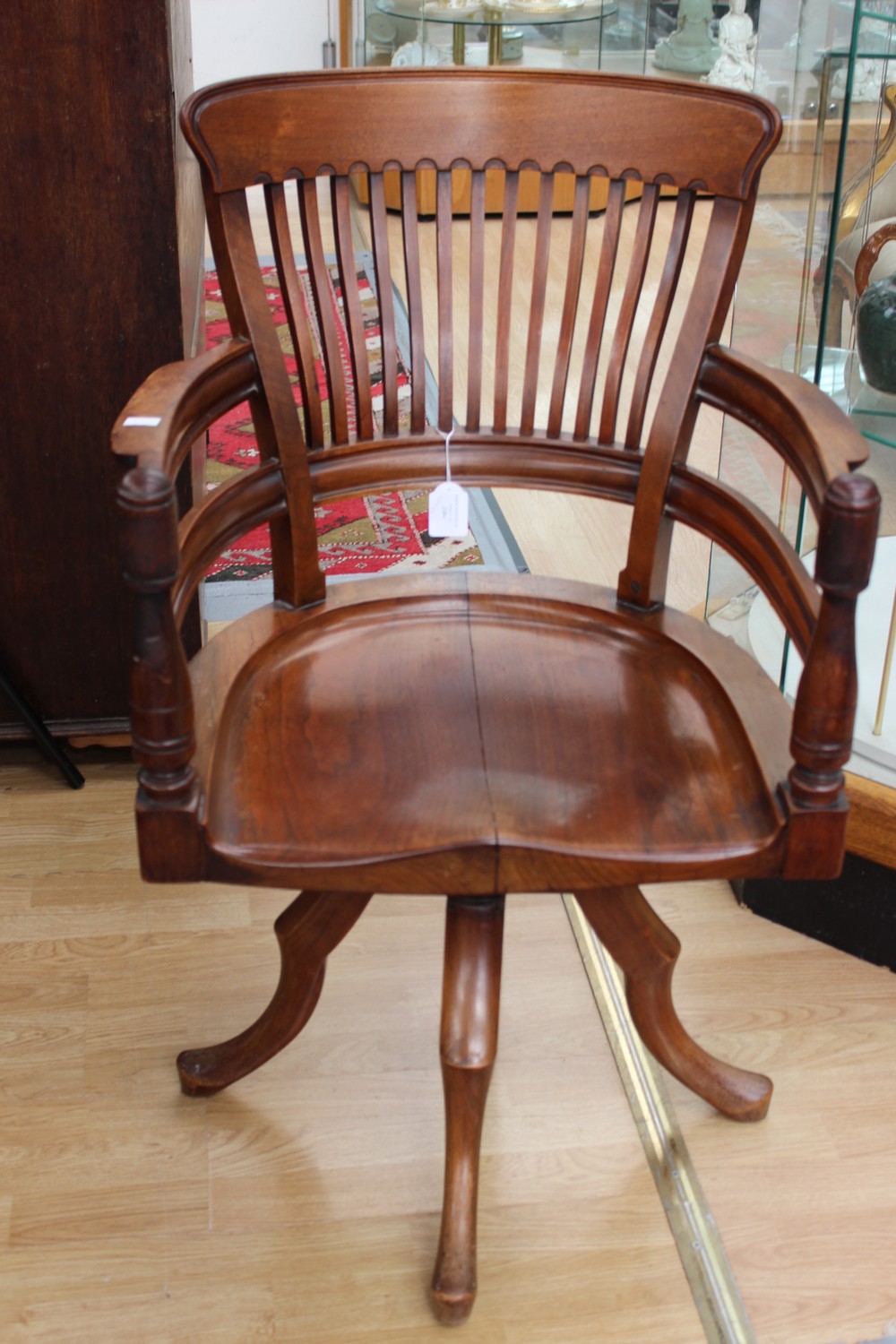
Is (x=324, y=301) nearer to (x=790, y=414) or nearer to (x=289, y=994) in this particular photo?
(x=790, y=414)

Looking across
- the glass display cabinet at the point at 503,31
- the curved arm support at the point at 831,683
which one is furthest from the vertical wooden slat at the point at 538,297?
the glass display cabinet at the point at 503,31

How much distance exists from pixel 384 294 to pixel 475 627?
299mm

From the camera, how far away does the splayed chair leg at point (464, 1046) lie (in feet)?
3.95

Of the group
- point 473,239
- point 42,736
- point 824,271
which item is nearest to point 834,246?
point 824,271

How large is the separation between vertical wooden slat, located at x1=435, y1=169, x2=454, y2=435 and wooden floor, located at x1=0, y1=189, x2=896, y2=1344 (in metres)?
0.68

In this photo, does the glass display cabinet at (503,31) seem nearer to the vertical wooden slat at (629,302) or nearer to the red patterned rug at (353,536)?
the red patterned rug at (353,536)

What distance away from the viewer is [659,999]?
1.36 meters

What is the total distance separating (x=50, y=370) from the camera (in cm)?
170

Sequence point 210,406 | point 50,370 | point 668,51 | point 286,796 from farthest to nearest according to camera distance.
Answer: point 668,51 → point 50,370 → point 210,406 → point 286,796

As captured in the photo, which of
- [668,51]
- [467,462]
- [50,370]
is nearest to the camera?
[467,462]

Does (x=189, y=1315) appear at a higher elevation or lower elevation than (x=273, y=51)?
lower

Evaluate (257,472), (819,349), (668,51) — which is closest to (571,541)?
(819,349)

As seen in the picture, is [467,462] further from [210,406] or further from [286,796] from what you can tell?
[286,796]

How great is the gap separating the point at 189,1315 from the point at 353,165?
40.1 inches
